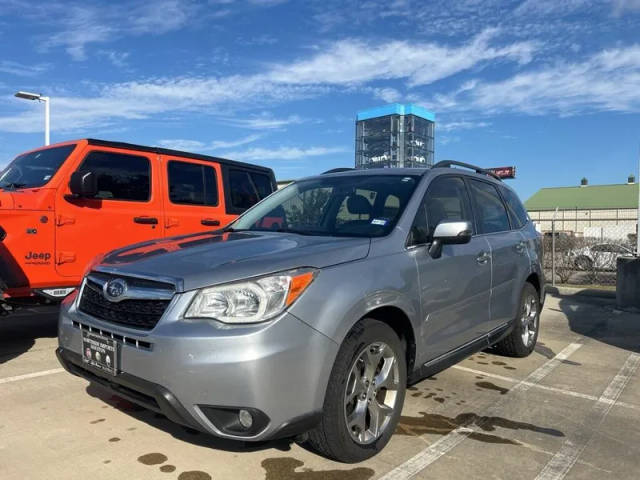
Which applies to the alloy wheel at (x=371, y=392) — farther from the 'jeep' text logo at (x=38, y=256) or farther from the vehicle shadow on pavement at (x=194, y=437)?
the 'jeep' text logo at (x=38, y=256)

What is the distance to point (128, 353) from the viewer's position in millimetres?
2549

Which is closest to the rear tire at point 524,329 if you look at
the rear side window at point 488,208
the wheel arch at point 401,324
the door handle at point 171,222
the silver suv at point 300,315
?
the rear side window at point 488,208

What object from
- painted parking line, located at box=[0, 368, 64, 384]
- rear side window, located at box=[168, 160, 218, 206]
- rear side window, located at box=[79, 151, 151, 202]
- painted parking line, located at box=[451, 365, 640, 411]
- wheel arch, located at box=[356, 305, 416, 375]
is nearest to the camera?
wheel arch, located at box=[356, 305, 416, 375]

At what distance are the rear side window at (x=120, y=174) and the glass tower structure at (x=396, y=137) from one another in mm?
38747

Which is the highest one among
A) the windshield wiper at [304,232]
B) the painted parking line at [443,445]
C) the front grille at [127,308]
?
the windshield wiper at [304,232]

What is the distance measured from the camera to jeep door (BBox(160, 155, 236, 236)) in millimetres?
6031

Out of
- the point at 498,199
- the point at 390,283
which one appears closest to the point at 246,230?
the point at 390,283

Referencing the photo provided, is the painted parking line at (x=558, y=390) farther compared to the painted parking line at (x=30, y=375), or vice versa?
the painted parking line at (x=30, y=375)

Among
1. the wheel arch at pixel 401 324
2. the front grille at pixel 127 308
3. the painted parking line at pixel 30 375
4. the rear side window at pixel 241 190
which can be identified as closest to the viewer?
the front grille at pixel 127 308

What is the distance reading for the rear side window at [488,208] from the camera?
446 cm

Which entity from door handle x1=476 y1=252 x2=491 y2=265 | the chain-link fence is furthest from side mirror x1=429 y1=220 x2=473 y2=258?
the chain-link fence

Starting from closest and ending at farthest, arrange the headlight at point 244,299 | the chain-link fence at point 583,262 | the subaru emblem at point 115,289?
the headlight at point 244,299 → the subaru emblem at point 115,289 → the chain-link fence at point 583,262

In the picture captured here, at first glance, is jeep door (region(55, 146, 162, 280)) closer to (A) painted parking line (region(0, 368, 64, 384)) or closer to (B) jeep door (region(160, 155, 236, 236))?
(B) jeep door (region(160, 155, 236, 236))

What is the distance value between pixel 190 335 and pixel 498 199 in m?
3.69
